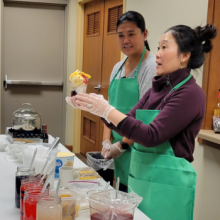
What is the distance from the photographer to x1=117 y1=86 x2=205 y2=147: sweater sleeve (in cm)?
128

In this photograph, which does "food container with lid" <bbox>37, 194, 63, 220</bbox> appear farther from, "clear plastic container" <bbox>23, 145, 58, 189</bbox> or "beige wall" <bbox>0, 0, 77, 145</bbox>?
"beige wall" <bbox>0, 0, 77, 145</bbox>

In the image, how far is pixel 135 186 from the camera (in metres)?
1.45

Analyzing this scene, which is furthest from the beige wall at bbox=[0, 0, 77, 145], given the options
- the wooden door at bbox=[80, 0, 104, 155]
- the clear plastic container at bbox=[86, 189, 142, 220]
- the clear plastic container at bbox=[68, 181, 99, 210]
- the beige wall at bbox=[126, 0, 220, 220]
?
the clear plastic container at bbox=[86, 189, 142, 220]

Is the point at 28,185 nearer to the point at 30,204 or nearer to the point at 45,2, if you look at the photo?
the point at 30,204

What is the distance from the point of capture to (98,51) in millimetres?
4262

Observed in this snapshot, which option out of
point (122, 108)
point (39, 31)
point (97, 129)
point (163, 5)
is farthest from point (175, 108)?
point (39, 31)

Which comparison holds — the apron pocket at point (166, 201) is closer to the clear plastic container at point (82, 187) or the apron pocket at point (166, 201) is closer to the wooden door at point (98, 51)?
the clear plastic container at point (82, 187)

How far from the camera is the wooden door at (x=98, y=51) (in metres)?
3.89

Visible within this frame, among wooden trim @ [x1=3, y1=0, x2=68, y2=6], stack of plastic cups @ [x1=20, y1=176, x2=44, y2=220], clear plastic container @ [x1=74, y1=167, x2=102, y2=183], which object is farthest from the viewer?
wooden trim @ [x1=3, y1=0, x2=68, y2=6]

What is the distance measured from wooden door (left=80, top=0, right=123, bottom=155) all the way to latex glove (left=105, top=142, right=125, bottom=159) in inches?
79.2

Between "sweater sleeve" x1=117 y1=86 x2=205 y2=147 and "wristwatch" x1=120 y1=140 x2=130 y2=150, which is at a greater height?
"sweater sleeve" x1=117 y1=86 x2=205 y2=147

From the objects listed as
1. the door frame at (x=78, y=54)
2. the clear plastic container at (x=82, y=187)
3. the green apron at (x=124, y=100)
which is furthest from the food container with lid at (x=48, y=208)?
the door frame at (x=78, y=54)

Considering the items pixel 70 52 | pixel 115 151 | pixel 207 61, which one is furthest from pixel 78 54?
pixel 115 151

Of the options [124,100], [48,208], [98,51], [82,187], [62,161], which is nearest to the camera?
[48,208]
